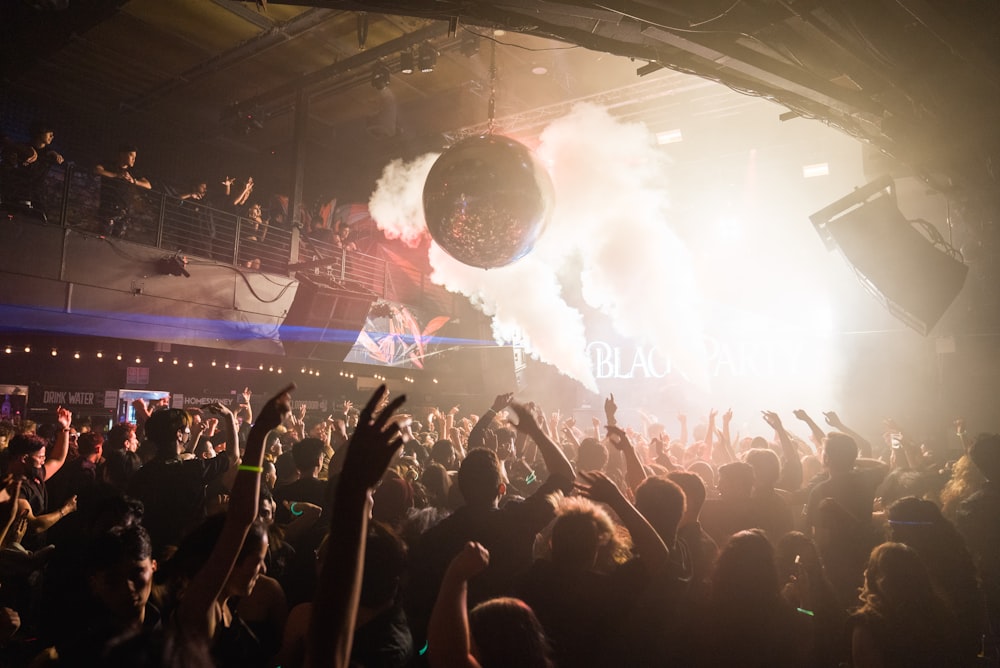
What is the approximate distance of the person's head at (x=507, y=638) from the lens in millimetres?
1522

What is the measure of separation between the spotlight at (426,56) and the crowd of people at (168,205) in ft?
13.4

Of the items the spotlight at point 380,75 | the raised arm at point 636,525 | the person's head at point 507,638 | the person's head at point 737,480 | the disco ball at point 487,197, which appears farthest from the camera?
the spotlight at point 380,75

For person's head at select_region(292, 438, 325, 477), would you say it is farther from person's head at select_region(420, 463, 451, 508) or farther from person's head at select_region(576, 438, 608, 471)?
person's head at select_region(576, 438, 608, 471)

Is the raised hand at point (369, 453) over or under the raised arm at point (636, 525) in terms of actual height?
over

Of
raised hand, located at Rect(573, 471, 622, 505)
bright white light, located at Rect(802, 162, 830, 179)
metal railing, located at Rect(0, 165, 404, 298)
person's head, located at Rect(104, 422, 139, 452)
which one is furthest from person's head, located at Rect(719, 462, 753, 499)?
bright white light, located at Rect(802, 162, 830, 179)

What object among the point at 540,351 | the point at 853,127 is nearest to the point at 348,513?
the point at 853,127

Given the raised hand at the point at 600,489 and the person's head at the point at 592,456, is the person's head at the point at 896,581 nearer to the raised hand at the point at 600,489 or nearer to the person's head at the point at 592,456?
the raised hand at the point at 600,489

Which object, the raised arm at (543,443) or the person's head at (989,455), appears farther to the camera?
the person's head at (989,455)

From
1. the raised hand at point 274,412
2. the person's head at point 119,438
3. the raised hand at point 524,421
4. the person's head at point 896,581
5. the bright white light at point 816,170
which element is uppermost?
the bright white light at point 816,170

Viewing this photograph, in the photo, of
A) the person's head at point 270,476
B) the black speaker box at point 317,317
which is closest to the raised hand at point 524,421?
the person's head at point 270,476

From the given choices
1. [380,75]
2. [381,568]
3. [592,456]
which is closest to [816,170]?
[380,75]

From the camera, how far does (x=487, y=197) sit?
10.4 ft

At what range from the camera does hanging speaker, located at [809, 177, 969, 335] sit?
5.30 metres

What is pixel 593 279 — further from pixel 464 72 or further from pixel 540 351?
pixel 464 72
